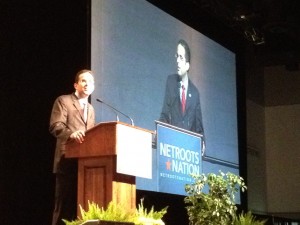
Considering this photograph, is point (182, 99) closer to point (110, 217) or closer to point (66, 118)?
point (66, 118)

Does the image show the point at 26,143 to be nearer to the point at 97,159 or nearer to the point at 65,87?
the point at 65,87

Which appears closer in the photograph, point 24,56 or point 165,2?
point 24,56

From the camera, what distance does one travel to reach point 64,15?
16.6 feet

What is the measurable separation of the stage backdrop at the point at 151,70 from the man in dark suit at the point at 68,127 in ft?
2.26

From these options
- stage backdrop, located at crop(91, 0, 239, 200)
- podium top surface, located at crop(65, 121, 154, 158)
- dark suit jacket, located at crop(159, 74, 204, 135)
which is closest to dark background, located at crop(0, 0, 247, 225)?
stage backdrop, located at crop(91, 0, 239, 200)

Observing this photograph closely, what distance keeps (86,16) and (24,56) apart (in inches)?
23.9

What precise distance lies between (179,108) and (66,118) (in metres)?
2.33

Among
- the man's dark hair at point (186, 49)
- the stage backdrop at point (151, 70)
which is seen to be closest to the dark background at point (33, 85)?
the stage backdrop at point (151, 70)

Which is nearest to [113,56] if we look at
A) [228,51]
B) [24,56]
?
[24,56]

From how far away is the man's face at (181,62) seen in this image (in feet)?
21.1

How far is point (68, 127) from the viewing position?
13.6ft

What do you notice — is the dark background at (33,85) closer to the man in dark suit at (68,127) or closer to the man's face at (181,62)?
the man in dark suit at (68,127)

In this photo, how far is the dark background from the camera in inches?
184

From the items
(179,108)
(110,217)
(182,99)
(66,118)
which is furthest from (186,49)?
(110,217)
